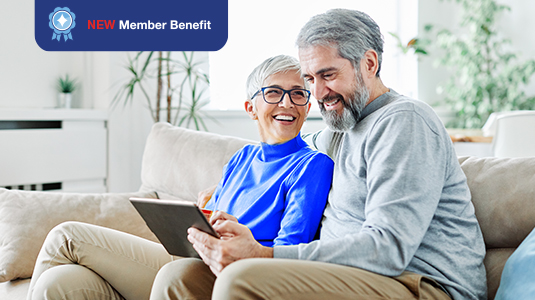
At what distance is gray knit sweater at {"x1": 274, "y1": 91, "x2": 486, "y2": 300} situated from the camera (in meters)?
1.04

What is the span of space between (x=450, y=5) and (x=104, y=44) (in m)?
3.88

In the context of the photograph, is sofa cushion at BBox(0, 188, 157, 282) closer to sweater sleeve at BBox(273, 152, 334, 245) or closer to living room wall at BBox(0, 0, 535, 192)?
sweater sleeve at BBox(273, 152, 334, 245)

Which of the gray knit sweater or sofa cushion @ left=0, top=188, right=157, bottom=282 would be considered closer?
the gray knit sweater

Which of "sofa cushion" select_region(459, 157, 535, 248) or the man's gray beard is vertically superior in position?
the man's gray beard

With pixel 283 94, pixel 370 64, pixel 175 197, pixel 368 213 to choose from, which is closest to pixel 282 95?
pixel 283 94

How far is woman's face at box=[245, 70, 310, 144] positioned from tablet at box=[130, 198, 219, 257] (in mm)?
430

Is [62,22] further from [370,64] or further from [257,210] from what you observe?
[370,64]

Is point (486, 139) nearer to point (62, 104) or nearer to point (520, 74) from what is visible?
point (520, 74)

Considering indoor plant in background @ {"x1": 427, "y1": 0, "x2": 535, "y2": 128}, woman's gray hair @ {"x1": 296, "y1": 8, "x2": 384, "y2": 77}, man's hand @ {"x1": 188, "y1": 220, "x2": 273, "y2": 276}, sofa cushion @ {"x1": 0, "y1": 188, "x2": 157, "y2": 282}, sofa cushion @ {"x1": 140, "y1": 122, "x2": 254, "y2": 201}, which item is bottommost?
sofa cushion @ {"x1": 0, "y1": 188, "x2": 157, "y2": 282}

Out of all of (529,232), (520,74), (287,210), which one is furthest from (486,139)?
(287,210)

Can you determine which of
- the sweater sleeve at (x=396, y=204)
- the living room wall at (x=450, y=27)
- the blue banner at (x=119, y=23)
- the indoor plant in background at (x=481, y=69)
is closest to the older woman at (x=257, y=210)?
the sweater sleeve at (x=396, y=204)

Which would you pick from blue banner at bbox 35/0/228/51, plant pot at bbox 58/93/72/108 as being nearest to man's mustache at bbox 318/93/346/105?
blue banner at bbox 35/0/228/51

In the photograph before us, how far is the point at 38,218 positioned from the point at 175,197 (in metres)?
0.53

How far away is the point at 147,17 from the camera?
3.22 meters
